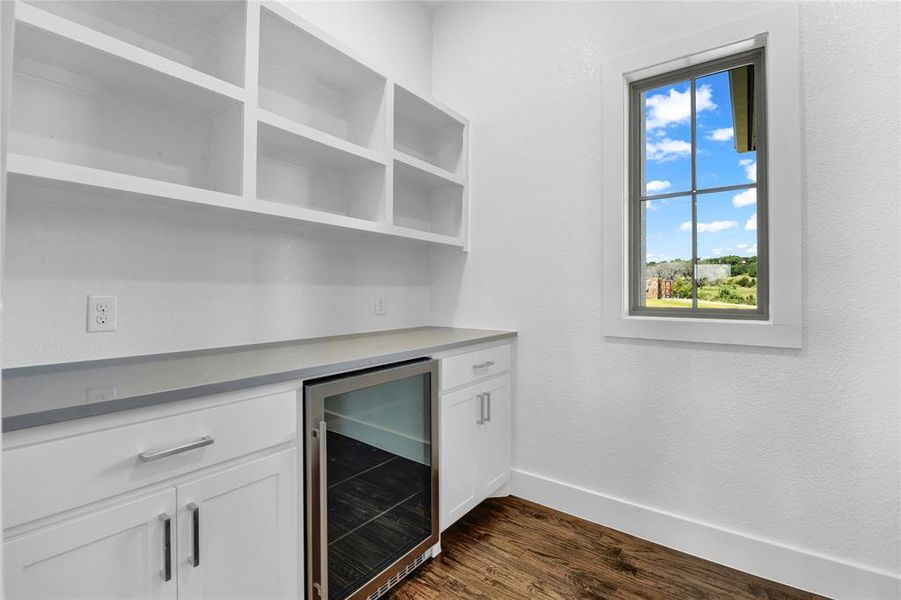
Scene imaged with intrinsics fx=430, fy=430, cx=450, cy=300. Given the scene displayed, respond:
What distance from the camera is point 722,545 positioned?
176 cm

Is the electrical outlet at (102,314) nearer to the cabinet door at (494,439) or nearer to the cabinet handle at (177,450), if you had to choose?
the cabinet handle at (177,450)

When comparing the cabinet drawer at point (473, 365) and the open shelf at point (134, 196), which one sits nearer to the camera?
the open shelf at point (134, 196)

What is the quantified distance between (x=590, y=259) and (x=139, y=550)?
1.91 metres

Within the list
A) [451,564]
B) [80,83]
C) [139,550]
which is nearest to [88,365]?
[139,550]

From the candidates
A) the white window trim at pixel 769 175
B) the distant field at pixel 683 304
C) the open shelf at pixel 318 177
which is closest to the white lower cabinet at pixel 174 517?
the open shelf at pixel 318 177

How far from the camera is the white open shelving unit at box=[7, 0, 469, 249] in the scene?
1194 mm

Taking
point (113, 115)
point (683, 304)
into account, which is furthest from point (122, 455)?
point (683, 304)

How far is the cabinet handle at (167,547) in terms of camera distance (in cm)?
99

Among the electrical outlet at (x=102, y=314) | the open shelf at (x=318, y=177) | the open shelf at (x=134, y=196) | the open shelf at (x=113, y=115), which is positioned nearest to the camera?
the open shelf at (x=134, y=196)

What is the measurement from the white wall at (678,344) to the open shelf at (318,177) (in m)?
0.70

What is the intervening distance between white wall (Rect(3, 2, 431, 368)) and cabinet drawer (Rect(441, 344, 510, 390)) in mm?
607

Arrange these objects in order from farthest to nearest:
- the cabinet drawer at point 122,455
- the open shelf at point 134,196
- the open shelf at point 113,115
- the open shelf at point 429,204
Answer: the open shelf at point 429,204, the open shelf at point 113,115, the open shelf at point 134,196, the cabinet drawer at point 122,455

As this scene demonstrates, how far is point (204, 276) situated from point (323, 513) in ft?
3.14

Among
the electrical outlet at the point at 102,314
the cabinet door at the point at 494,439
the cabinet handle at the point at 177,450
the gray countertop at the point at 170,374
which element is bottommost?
the cabinet door at the point at 494,439
